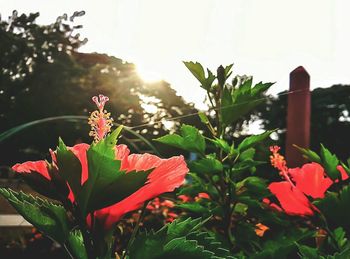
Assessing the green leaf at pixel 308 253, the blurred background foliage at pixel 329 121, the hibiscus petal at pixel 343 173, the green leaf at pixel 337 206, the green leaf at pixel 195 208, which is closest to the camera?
the green leaf at pixel 308 253

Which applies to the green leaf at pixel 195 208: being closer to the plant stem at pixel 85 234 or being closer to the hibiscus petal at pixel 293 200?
the hibiscus petal at pixel 293 200

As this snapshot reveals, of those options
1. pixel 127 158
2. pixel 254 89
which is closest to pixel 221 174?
pixel 254 89

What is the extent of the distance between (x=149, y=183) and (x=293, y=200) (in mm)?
749

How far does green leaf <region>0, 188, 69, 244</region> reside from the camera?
0.80m

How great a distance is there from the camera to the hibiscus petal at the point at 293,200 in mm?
→ 1434

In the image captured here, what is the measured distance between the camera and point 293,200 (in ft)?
4.75

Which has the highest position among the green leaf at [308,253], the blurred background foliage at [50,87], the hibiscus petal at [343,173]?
the blurred background foliage at [50,87]

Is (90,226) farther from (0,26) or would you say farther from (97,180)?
(0,26)

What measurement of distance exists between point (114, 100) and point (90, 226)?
1187 cm

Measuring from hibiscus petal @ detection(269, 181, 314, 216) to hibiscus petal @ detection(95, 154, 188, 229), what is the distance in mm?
685

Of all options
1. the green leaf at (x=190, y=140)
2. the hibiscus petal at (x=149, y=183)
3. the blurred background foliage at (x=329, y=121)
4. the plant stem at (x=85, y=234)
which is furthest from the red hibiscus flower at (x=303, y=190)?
the blurred background foliage at (x=329, y=121)

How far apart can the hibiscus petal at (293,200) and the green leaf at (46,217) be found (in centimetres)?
79

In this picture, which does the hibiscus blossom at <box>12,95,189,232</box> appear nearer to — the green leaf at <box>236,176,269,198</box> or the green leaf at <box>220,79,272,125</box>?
the green leaf at <box>220,79,272,125</box>

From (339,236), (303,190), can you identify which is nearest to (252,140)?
(303,190)
